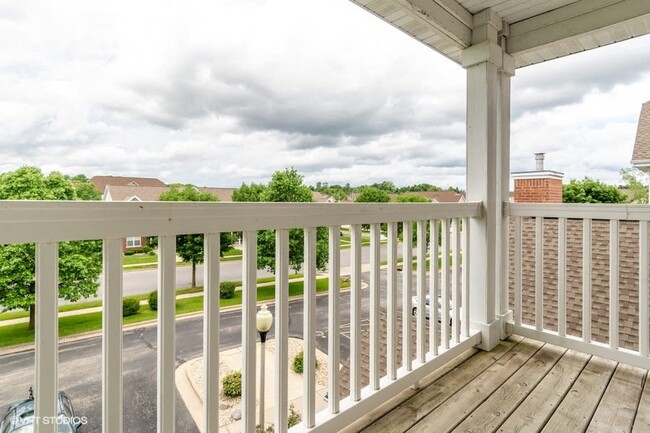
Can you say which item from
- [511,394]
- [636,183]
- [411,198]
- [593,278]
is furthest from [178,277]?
[593,278]

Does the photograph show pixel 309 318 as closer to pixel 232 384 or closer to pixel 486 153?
pixel 232 384

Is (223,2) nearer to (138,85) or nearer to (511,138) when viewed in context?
(138,85)

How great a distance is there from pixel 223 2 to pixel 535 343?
8.65ft

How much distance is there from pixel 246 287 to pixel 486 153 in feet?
5.86

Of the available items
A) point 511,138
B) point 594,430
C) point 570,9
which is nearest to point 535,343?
point 594,430

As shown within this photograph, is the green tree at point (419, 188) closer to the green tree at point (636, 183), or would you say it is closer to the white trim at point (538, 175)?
the white trim at point (538, 175)

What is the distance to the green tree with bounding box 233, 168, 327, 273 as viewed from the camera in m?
1.23

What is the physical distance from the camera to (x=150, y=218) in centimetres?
87

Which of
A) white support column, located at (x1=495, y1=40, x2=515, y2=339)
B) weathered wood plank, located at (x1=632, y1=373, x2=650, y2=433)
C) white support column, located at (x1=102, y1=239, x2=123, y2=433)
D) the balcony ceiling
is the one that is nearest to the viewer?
white support column, located at (x1=102, y1=239, x2=123, y2=433)

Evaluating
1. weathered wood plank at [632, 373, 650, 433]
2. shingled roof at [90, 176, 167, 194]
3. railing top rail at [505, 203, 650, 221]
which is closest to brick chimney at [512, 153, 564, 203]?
railing top rail at [505, 203, 650, 221]

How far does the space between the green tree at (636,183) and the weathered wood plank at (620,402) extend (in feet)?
3.23

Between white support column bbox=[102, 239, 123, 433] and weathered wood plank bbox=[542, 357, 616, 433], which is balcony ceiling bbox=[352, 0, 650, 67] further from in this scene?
weathered wood plank bbox=[542, 357, 616, 433]

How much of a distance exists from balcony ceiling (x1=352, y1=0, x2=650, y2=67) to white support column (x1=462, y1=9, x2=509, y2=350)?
0.37ft

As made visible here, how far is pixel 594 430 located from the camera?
1.45m
